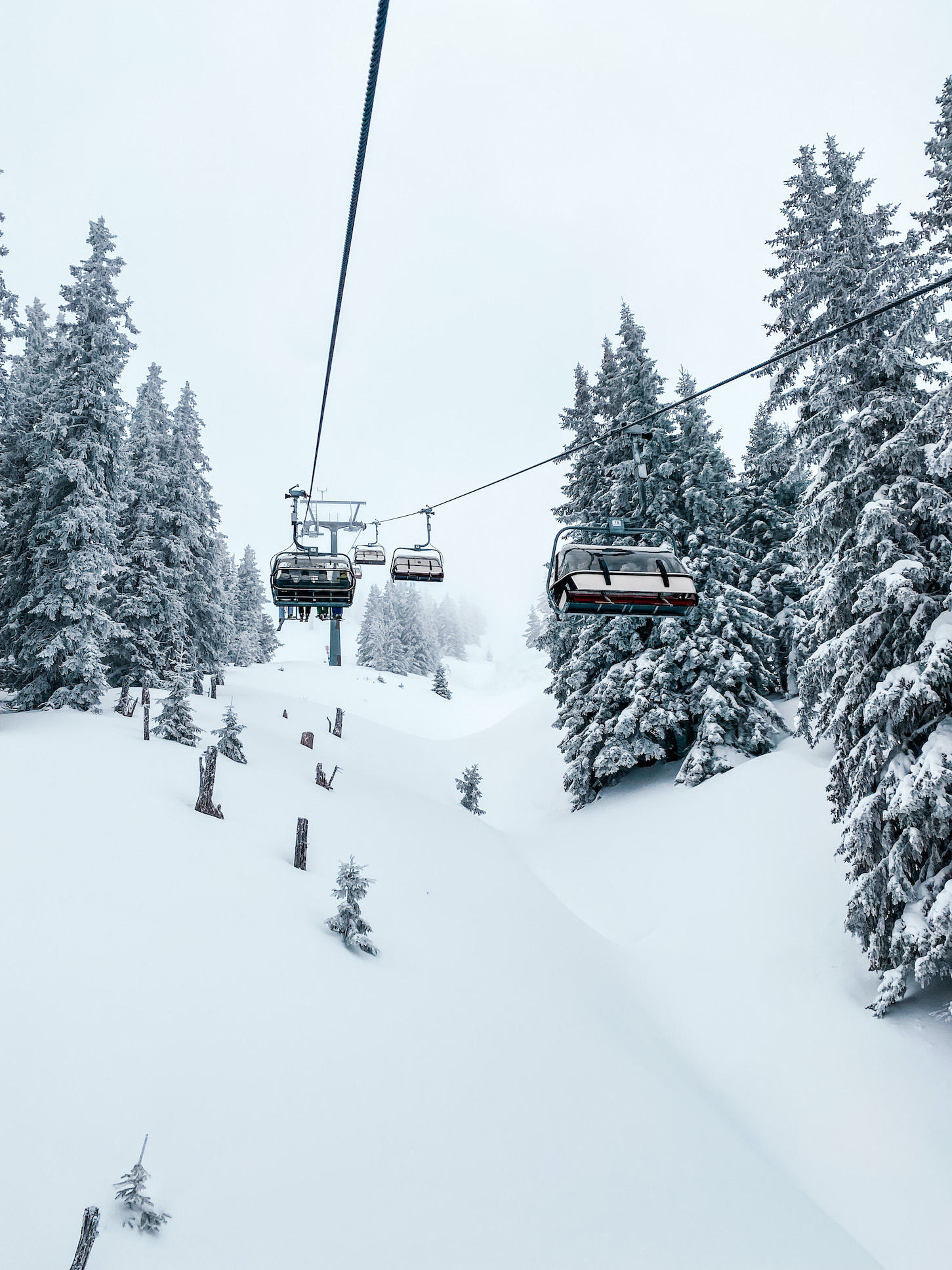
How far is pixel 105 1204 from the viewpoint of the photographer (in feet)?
14.3

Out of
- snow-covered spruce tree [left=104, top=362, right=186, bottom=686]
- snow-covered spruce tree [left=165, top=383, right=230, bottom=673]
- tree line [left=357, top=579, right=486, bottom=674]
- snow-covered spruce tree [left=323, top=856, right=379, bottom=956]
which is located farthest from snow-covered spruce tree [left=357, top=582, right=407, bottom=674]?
snow-covered spruce tree [left=323, top=856, right=379, bottom=956]

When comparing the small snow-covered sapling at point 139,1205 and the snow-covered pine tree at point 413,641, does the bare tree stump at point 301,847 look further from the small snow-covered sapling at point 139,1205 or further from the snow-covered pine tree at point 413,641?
the snow-covered pine tree at point 413,641

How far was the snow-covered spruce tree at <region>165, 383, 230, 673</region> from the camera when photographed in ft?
94.1

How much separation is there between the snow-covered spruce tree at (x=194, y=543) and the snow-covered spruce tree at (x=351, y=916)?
68.3ft

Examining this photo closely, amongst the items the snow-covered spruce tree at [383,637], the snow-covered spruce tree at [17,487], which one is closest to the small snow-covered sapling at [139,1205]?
the snow-covered spruce tree at [17,487]

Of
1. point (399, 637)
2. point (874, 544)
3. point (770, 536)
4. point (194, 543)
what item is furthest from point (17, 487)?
point (399, 637)

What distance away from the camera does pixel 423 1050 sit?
7379mm

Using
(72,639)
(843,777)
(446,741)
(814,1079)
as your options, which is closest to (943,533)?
(843,777)

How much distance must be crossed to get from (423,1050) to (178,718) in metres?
12.6

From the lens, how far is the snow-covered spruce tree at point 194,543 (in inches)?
1129

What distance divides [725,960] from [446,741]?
3033 cm

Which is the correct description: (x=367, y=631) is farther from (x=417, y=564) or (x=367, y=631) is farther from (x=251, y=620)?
(x=417, y=564)

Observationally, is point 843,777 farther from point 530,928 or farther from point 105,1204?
point 105,1204

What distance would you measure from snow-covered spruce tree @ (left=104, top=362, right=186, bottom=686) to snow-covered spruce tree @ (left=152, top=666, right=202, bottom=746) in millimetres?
7597
